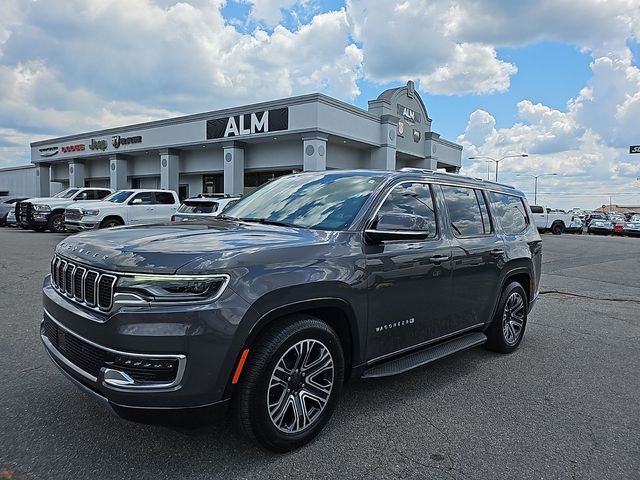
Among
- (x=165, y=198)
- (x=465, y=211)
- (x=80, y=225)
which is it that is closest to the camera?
(x=465, y=211)

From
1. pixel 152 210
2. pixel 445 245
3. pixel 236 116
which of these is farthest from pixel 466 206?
pixel 236 116

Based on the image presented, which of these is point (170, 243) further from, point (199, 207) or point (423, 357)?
point (199, 207)

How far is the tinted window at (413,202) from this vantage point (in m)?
3.87

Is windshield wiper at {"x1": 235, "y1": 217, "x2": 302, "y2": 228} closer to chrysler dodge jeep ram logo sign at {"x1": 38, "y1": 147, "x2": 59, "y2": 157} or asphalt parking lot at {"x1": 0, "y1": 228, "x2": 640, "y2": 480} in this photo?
asphalt parking lot at {"x1": 0, "y1": 228, "x2": 640, "y2": 480}

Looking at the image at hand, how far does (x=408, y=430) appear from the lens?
3.36m

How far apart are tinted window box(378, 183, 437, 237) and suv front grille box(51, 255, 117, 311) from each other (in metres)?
2.03

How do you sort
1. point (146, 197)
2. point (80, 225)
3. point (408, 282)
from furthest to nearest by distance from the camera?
1. point (146, 197)
2. point (80, 225)
3. point (408, 282)

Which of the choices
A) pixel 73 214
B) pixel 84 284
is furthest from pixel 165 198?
pixel 84 284

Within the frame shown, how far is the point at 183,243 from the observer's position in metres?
2.86

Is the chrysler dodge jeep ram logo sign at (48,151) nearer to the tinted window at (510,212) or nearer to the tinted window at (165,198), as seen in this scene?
the tinted window at (165,198)

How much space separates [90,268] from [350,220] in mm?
1763

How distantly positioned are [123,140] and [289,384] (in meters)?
37.0

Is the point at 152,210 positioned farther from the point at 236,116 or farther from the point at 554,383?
the point at 554,383

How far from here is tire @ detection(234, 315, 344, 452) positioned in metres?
2.81
